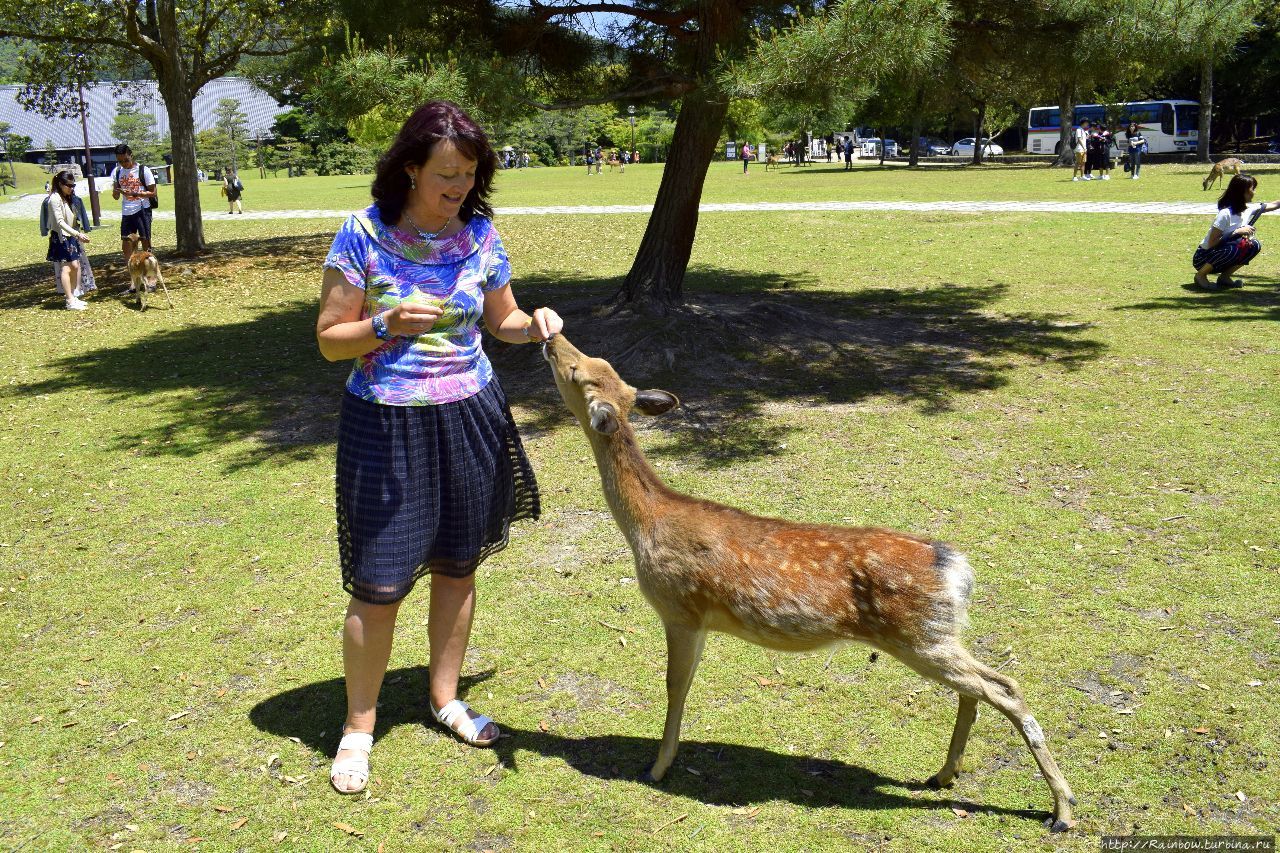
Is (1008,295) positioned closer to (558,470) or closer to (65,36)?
(558,470)

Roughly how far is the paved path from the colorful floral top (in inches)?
765

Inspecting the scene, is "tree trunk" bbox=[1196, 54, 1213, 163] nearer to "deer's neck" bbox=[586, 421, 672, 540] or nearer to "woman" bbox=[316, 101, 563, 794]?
"deer's neck" bbox=[586, 421, 672, 540]

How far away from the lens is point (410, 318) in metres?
3.13

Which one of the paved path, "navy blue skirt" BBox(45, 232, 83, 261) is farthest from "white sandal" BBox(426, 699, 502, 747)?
the paved path

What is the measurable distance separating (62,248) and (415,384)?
12466 millimetres

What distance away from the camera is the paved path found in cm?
2073

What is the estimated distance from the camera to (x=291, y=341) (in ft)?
38.0

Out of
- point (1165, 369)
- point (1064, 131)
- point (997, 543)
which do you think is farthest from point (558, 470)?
point (1064, 131)

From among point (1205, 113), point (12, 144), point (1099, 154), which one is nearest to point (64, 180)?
point (1099, 154)

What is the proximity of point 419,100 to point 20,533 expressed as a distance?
12.5 feet

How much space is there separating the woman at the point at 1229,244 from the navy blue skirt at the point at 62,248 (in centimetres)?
1421

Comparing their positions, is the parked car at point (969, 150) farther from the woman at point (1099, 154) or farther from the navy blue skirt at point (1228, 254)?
the navy blue skirt at point (1228, 254)

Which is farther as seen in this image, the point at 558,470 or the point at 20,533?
the point at 558,470

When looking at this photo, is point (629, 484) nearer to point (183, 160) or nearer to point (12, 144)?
point (183, 160)
